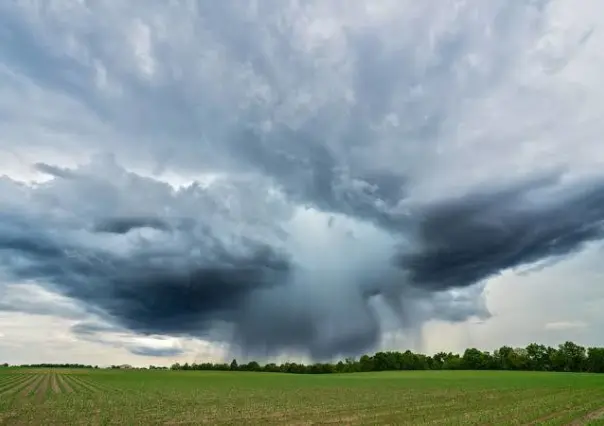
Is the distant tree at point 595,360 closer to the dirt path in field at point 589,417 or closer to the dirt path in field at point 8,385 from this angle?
the dirt path in field at point 589,417

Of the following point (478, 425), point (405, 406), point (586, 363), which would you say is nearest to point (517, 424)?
point (478, 425)

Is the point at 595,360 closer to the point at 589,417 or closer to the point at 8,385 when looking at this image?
the point at 589,417

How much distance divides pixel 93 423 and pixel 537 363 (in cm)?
19994

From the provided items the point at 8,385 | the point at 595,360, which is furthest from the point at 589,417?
the point at 595,360

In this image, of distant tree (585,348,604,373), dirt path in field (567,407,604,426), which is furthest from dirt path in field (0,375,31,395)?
distant tree (585,348,604,373)

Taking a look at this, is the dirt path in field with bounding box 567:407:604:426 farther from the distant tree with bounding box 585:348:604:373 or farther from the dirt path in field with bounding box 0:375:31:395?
the distant tree with bounding box 585:348:604:373

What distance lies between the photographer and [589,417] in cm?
3494

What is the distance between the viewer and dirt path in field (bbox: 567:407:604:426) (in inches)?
1266

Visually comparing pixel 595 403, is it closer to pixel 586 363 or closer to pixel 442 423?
Result: pixel 442 423

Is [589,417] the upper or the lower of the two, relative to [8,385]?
lower

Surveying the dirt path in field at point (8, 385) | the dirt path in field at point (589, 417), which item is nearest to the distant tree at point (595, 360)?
the dirt path in field at point (589, 417)

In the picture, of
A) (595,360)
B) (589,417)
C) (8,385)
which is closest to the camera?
(589,417)

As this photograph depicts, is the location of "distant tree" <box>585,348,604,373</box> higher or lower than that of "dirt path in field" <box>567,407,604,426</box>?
higher

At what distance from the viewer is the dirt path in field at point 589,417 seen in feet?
105
